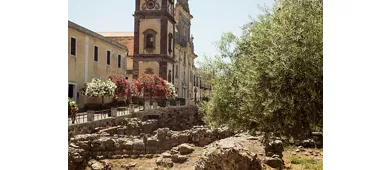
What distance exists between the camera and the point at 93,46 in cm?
1670

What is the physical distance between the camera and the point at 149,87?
2191 centimetres

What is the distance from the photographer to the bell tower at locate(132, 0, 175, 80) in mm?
27219

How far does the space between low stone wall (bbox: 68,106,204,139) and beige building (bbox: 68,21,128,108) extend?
2.78ft

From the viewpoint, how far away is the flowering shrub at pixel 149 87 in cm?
2145

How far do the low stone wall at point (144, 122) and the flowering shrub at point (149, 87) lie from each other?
Result: 3.04 ft

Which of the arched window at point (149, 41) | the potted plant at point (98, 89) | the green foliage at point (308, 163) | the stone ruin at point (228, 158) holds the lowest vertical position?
the green foliage at point (308, 163)

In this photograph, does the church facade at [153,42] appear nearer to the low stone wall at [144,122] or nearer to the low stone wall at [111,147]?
the low stone wall at [144,122]

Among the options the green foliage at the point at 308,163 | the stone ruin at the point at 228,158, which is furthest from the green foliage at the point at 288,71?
the green foliage at the point at 308,163

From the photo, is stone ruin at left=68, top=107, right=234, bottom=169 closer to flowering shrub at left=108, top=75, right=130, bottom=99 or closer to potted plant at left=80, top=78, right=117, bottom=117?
potted plant at left=80, top=78, right=117, bottom=117

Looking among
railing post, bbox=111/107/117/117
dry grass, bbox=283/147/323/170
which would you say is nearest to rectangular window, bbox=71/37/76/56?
railing post, bbox=111/107/117/117
